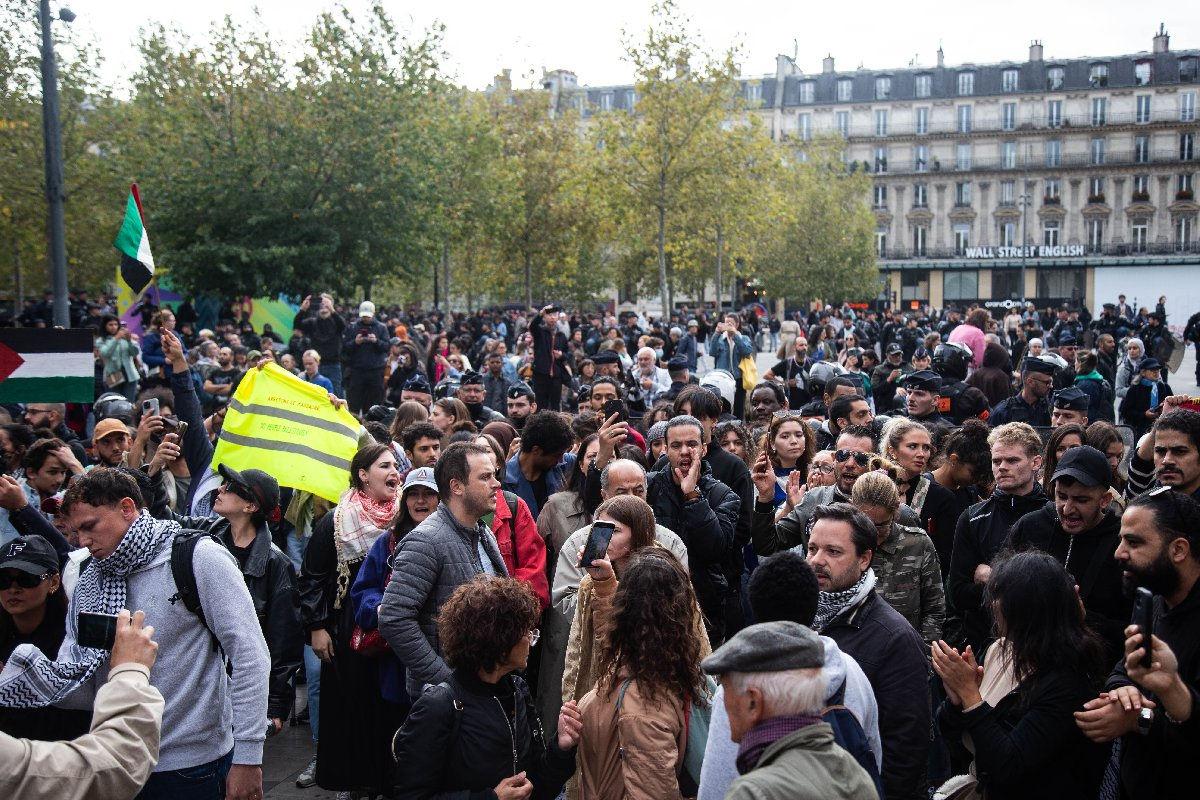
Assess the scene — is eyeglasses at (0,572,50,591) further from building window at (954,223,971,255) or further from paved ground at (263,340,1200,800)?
building window at (954,223,971,255)

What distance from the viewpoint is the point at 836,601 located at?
164 inches

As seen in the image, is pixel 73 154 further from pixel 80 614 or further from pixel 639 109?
pixel 80 614

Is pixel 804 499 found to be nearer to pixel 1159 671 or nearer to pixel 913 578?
pixel 913 578

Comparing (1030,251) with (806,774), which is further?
(1030,251)

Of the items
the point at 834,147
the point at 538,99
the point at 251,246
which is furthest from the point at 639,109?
the point at 834,147

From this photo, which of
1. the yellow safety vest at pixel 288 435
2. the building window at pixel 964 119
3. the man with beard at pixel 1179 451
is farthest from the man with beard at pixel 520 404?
the building window at pixel 964 119

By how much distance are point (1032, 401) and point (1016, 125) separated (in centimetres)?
7344

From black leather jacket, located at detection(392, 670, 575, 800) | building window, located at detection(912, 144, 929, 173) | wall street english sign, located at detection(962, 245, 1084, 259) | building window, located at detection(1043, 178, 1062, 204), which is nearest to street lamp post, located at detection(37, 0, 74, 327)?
black leather jacket, located at detection(392, 670, 575, 800)

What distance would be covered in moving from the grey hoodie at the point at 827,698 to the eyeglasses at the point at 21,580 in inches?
106

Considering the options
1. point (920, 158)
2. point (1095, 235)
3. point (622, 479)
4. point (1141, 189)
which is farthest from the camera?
point (920, 158)

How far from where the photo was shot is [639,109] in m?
32.1

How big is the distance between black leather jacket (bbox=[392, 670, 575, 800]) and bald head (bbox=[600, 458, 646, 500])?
69.9 inches

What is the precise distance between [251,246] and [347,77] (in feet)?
15.1

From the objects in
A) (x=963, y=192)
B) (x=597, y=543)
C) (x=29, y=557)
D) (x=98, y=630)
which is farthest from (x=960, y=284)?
(x=98, y=630)
